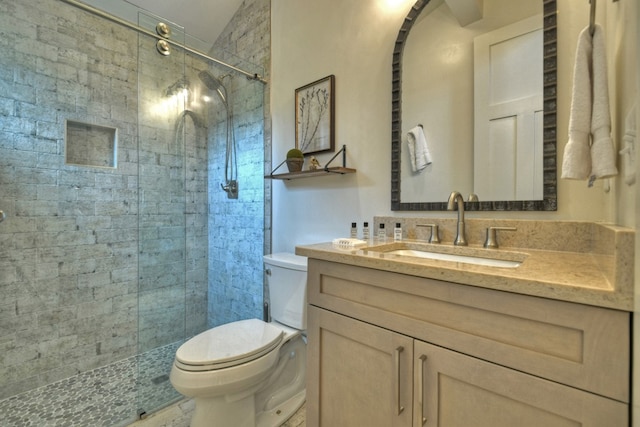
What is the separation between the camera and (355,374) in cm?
99

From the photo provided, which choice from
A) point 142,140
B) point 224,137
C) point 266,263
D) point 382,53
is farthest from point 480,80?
point 142,140

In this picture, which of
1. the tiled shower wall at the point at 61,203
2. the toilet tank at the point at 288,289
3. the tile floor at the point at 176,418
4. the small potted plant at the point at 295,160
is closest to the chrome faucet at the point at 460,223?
the toilet tank at the point at 288,289

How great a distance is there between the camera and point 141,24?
179 centimetres

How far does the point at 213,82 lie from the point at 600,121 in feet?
7.34

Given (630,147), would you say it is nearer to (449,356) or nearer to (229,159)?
(449,356)

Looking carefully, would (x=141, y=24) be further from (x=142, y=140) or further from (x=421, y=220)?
(x=421, y=220)

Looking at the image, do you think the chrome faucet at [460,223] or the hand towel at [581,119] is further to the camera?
the chrome faucet at [460,223]

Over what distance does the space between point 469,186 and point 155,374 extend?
2060 mm

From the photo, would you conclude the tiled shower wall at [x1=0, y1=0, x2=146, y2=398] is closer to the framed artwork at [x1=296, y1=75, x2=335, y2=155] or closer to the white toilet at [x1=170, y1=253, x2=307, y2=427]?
the white toilet at [x1=170, y1=253, x2=307, y2=427]

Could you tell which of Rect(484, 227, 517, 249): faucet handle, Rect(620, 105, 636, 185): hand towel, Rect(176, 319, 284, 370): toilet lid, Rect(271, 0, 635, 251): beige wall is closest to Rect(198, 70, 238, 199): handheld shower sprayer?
Rect(271, 0, 635, 251): beige wall

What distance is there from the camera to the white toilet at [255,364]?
4.10 ft

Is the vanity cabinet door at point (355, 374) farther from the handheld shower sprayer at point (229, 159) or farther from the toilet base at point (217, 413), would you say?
the handheld shower sprayer at point (229, 159)

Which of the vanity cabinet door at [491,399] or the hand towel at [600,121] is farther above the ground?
the hand towel at [600,121]

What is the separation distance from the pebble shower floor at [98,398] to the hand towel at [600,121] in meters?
2.20
